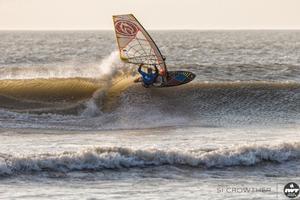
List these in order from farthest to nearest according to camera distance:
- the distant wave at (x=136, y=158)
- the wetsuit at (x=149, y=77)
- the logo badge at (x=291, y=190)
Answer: the wetsuit at (x=149, y=77), the distant wave at (x=136, y=158), the logo badge at (x=291, y=190)

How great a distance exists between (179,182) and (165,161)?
1.44 metres

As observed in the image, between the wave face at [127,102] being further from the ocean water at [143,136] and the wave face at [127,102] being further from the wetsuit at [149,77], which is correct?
the wetsuit at [149,77]

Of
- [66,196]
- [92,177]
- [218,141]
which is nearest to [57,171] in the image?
[92,177]

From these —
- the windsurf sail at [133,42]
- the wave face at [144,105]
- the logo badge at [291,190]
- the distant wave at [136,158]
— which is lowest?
the logo badge at [291,190]

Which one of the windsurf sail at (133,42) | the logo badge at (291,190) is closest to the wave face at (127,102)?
the windsurf sail at (133,42)

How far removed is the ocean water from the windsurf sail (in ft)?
4.78

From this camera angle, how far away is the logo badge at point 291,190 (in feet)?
48.1

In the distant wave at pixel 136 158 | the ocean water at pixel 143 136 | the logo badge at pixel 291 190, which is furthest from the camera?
the distant wave at pixel 136 158

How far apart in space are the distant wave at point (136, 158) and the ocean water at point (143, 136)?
0.07 ft

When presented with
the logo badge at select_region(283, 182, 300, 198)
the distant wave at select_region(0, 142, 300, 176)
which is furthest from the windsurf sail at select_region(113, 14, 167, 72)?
the logo badge at select_region(283, 182, 300, 198)

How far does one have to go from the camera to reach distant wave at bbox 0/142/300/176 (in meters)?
16.6

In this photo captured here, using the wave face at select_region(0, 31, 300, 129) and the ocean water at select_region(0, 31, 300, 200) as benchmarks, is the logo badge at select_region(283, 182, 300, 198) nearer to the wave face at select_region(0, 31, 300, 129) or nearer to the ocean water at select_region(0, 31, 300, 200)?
the ocean water at select_region(0, 31, 300, 200)

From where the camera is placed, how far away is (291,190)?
1498 cm
